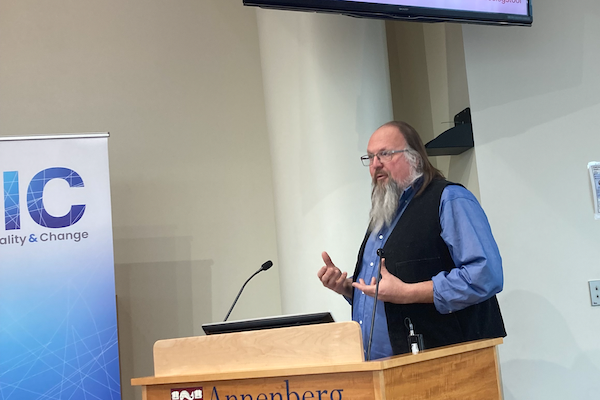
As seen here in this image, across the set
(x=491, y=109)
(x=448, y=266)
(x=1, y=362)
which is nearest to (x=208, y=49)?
(x=491, y=109)

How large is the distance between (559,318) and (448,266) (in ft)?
3.12

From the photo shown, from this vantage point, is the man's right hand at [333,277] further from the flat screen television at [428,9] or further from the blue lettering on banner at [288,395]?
the flat screen television at [428,9]

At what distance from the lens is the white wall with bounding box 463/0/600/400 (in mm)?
2746

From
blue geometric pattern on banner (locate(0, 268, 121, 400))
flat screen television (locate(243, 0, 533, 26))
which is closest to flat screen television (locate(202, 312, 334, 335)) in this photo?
flat screen television (locate(243, 0, 533, 26))

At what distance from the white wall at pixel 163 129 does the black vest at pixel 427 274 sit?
1.82m

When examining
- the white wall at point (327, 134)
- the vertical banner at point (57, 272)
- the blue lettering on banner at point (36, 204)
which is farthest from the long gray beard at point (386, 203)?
the blue lettering on banner at point (36, 204)

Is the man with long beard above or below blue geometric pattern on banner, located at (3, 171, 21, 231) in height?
→ below

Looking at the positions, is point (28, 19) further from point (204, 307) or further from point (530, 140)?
point (530, 140)

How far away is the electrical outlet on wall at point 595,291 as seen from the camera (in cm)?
279

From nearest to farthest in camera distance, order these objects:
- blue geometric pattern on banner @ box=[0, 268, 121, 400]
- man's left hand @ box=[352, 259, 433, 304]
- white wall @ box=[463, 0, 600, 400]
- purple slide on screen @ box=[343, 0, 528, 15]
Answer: man's left hand @ box=[352, 259, 433, 304] → purple slide on screen @ box=[343, 0, 528, 15] → white wall @ box=[463, 0, 600, 400] → blue geometric pattern on banner @ box=[0, 268, 121, 400]

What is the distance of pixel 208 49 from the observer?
4.08 metres

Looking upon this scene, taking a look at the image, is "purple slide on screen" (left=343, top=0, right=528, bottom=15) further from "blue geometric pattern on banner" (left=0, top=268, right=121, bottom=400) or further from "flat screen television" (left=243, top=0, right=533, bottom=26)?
"blue geometric pattern on banner" (left=0, top=268, right=121, bottom=400)

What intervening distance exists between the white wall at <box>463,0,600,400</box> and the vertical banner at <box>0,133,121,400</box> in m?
2.01

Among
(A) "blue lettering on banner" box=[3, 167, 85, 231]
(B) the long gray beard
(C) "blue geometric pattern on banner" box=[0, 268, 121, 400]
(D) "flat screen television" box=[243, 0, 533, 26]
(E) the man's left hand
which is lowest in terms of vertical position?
(C) "blue geometric pattern on banner" box=[0, 268, 121, 400]
